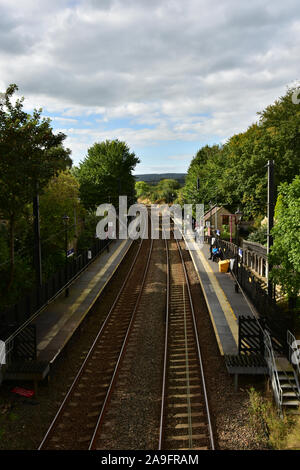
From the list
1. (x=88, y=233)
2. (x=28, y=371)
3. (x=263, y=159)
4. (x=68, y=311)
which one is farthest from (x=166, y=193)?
(x=28, y=371)

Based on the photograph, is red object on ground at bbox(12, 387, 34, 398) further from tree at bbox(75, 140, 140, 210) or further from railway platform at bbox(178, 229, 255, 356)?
tree at bbox(75, 140, 140, 210)

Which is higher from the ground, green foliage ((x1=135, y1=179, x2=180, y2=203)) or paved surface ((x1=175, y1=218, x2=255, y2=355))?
green foliage ((x1=135, y1=179, x2=180, y2=203))

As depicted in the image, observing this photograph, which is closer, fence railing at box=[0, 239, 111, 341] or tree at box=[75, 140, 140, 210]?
fence railing at box=[0, 239, 111, 341]

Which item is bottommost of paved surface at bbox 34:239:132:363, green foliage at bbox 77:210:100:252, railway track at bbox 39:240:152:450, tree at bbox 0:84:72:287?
railway track at bbox 39:240:152:450

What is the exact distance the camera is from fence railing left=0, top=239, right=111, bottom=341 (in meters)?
13.3

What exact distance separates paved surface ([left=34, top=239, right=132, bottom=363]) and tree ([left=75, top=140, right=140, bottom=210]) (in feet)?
63.3

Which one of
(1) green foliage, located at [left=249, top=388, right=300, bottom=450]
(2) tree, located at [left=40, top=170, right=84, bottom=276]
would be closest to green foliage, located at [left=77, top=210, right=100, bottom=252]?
(2) tree, located at [left=40, top=170, right=84, bottom=276]

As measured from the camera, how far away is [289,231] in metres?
13.2

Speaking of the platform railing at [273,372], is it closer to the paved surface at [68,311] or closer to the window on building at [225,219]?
the paved surface at [68,311]

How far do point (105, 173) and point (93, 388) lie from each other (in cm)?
4091

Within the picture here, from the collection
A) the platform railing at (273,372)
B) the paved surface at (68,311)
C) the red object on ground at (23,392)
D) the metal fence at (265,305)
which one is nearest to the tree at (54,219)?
the paved surface at (68,311)

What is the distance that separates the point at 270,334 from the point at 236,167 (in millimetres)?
27216

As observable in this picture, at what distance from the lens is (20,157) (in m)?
15.4
